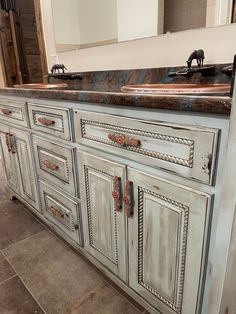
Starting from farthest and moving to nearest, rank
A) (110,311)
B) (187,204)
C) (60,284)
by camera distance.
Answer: (60,284) < (110,311) < (187,204)

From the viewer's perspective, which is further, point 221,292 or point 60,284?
point 60,284

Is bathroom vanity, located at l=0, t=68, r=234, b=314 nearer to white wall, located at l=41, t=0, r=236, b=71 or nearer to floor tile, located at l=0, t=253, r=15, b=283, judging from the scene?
floor tile, located at l=0, t=253, r=15, b=283

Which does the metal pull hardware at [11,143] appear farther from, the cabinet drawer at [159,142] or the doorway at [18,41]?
the doorway at [18,41]

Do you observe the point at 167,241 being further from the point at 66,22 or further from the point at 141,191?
the point at 66,22

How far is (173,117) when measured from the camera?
0.57 meters

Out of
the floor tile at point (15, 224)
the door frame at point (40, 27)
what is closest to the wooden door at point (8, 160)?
the floor tile at point (15, 224)

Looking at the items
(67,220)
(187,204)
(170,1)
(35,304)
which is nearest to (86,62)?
(170,1)

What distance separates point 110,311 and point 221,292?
586 millimetres

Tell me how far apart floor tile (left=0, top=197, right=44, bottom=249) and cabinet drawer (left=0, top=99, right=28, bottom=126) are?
674 mm

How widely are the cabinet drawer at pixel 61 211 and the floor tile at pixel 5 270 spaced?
0.30 m

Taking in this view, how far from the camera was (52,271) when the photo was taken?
1145 millimetres

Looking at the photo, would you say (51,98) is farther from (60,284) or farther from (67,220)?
(60,284)

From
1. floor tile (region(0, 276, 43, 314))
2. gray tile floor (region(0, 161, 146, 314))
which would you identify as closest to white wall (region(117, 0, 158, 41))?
gray tile floor (region(0, 161, 146, 314))

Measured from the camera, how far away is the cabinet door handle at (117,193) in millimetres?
778
